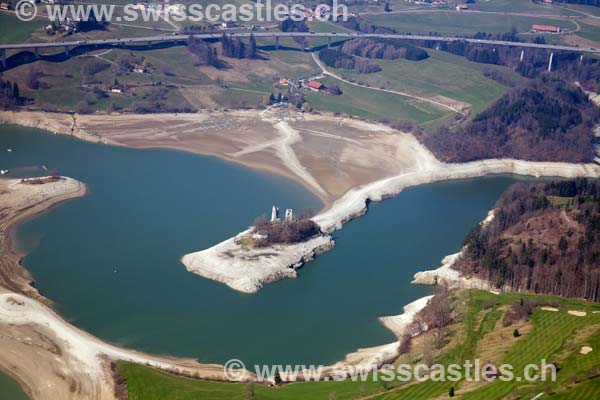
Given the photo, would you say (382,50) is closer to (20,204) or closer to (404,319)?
(20,204)

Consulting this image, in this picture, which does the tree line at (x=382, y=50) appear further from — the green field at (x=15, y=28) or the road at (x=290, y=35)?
the green field at (x=15, y=28)

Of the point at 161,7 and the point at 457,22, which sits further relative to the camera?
the point at 457,22

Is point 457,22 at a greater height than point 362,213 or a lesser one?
greater

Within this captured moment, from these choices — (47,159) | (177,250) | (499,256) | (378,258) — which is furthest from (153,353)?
(47,159)

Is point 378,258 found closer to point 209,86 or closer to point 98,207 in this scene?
point 98,207

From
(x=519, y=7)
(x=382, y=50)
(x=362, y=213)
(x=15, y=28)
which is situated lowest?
(x=362, y=213)

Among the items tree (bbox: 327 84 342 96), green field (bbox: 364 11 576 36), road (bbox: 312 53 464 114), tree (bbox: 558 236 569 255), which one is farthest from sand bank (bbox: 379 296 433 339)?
green field (bbox: 364 11 576 36)

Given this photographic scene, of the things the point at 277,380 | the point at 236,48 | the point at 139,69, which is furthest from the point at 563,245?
the point at 236,48

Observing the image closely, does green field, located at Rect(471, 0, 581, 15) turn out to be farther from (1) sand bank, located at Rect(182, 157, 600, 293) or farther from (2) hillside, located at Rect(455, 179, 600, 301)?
(2) hillside, located at Rect(455, 179, 600, 301)
